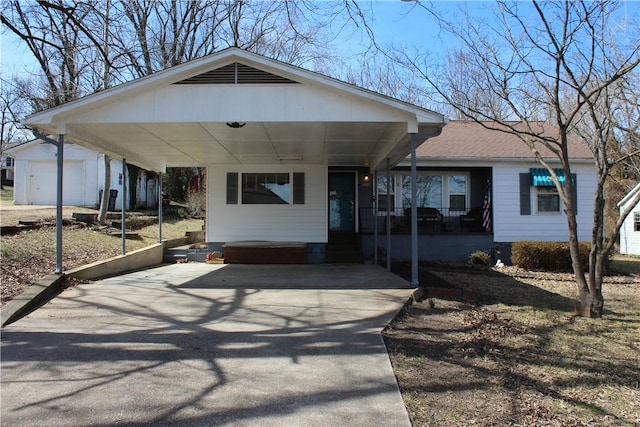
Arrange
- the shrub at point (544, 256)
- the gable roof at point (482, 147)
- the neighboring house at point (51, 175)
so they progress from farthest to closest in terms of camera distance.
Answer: the neighboring house at point (51, 175) → the gable roof at point (482, 147) → the shrub at point (544, 256)

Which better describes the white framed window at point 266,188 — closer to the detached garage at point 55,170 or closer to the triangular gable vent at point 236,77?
the triangular gable vent at point 236,77

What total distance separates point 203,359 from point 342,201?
1045 cm

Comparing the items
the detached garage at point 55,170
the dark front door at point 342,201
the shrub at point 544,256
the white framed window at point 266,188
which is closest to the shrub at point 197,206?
the detached garage at point 55,170

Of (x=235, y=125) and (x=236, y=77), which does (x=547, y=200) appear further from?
(x=236, y=77)

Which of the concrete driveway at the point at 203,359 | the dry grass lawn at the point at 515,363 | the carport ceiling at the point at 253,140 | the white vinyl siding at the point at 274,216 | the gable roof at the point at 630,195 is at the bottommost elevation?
the dry grass lawn at the point at 515,363

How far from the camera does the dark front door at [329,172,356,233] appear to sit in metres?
14.3

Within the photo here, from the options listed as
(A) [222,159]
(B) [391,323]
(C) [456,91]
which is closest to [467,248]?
(C) [456,91]

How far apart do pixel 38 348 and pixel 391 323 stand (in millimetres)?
3997

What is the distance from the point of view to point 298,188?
1309 centimetres

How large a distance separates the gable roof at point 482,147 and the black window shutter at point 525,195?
0.70 meters

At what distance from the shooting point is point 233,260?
1207cm

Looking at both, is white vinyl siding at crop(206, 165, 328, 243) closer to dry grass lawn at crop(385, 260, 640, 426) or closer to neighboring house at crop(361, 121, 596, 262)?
neighboring house at crop(361, 121, 596, 262)

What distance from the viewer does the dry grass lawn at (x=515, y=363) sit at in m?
3.33

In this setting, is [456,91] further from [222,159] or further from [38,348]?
[38,348]
